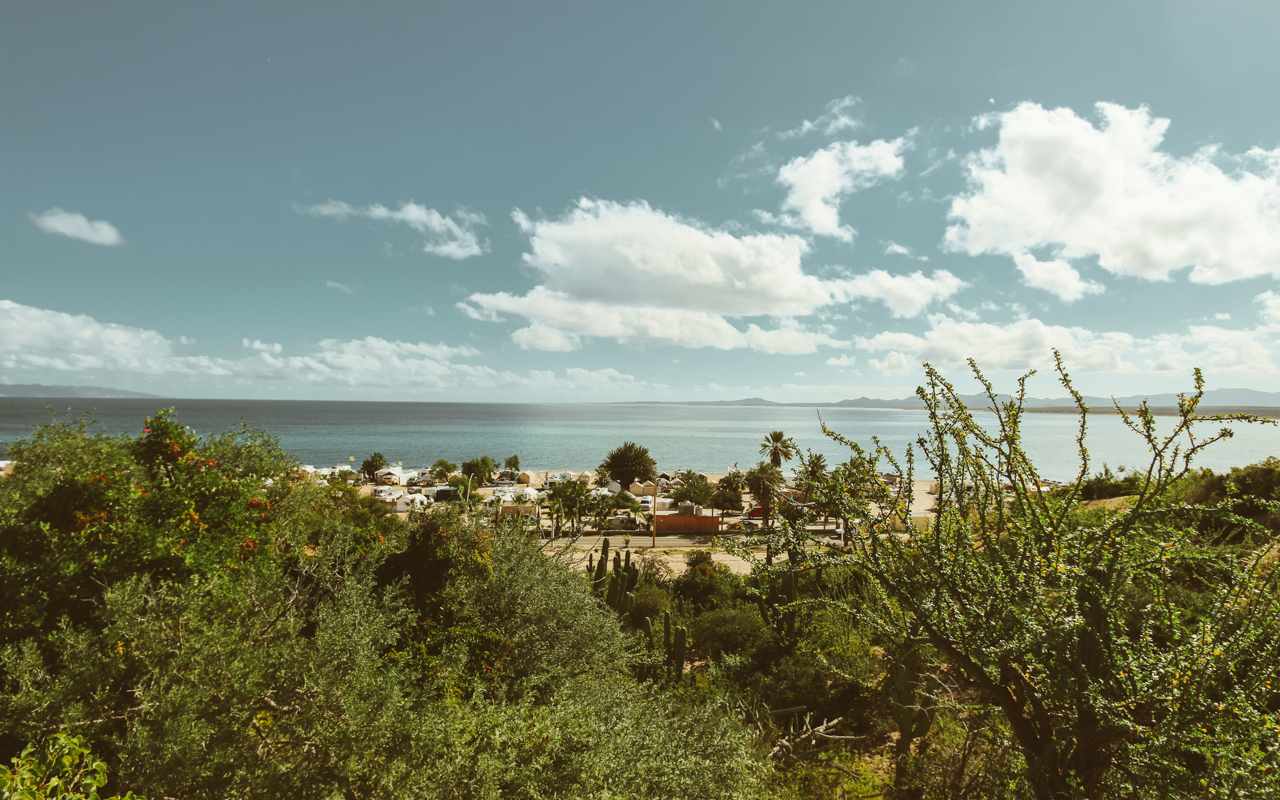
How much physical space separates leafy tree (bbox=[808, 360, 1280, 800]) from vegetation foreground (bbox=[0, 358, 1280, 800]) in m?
0.03

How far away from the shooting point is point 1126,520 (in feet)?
15.2

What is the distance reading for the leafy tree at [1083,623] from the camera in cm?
383

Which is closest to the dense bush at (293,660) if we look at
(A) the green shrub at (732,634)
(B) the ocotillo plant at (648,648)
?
(B) the ocotillo plant at (648,648)

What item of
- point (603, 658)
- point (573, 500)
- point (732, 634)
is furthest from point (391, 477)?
point (603, 658)

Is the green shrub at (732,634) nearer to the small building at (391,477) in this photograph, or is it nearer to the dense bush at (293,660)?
the dense bush at (293,660)

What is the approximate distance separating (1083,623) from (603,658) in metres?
7.19

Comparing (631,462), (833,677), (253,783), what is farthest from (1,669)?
→ (631,462)

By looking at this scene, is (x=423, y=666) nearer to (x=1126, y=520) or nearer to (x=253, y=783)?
(x=253, y=783)

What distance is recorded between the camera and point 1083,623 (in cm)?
407

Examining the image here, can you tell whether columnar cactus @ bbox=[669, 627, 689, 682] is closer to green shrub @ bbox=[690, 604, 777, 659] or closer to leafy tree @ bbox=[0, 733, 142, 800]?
green shrub @ bbox=[690, 604, 777, 659]

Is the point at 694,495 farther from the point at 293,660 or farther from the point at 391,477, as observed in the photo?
the point at 293,660

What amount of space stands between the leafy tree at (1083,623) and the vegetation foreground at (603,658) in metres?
0.03

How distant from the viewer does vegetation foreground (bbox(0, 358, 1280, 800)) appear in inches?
163

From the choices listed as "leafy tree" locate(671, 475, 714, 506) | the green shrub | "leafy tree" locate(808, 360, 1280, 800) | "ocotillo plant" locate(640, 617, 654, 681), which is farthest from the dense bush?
"leafy tree" locate(671, 475, 714, 506)
